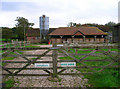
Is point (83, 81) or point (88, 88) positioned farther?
point (83, 81)

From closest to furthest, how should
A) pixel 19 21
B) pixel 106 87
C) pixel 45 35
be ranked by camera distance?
pixel 106 87 → pixel 45 35 → pixel 19 21

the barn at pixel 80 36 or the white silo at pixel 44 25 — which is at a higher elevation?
the white silo at pixel 44 25

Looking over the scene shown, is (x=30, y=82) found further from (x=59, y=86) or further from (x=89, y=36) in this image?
(x=89, y=36)

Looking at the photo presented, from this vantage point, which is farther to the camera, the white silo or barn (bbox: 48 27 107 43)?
the white silo

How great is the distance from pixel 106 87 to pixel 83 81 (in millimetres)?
923

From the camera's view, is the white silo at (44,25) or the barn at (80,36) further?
the white silo at (44,25)

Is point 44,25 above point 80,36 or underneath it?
above

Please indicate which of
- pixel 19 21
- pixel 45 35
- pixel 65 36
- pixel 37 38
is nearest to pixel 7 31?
pixel 19 21

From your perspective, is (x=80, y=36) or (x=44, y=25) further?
(x=44, y=25)

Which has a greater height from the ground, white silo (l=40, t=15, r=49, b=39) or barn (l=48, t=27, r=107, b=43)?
white silo (l=40, t=15, r=49, b=39)

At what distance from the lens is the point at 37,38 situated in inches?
1410

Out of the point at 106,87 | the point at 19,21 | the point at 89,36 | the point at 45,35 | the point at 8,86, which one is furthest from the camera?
the point at 19,21

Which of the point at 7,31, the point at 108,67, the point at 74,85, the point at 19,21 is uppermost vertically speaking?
→ the point at 19,21

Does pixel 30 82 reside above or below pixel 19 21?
below
